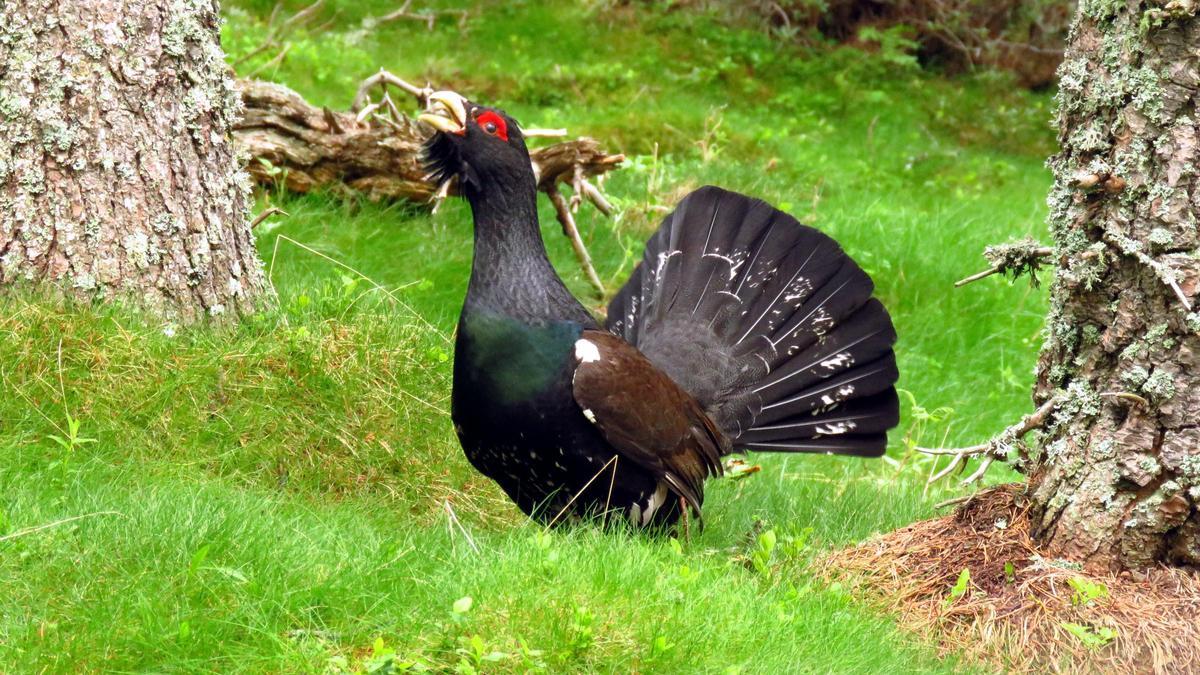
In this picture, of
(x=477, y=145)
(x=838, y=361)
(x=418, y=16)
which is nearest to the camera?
(x=477, y=145)

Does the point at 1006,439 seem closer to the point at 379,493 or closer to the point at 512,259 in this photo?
the point at 512,259

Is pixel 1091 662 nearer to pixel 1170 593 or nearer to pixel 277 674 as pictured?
pixel 1170 593

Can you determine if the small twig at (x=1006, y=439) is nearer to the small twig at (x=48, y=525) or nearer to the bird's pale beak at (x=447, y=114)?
the bird's pale beak at (x=447, y=114)

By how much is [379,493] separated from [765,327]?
6.26ft

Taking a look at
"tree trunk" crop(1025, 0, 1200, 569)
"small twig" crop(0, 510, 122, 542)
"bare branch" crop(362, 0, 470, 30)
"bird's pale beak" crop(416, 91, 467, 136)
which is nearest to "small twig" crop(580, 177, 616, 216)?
"bird's pale beak" crop(416, 91, 467, 136)

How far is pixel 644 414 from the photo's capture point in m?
4.70

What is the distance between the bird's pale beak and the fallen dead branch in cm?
219

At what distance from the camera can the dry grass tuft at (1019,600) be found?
3609mm

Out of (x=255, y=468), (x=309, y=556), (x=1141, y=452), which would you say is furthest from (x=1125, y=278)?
(x=255, y=468)

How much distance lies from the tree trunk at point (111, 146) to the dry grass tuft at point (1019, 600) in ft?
9.17

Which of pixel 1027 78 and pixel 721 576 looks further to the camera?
pixel 1027 78

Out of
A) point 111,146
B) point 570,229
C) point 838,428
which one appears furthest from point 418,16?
point 838,428

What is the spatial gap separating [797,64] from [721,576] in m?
12.0

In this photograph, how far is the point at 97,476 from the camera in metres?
4.29
